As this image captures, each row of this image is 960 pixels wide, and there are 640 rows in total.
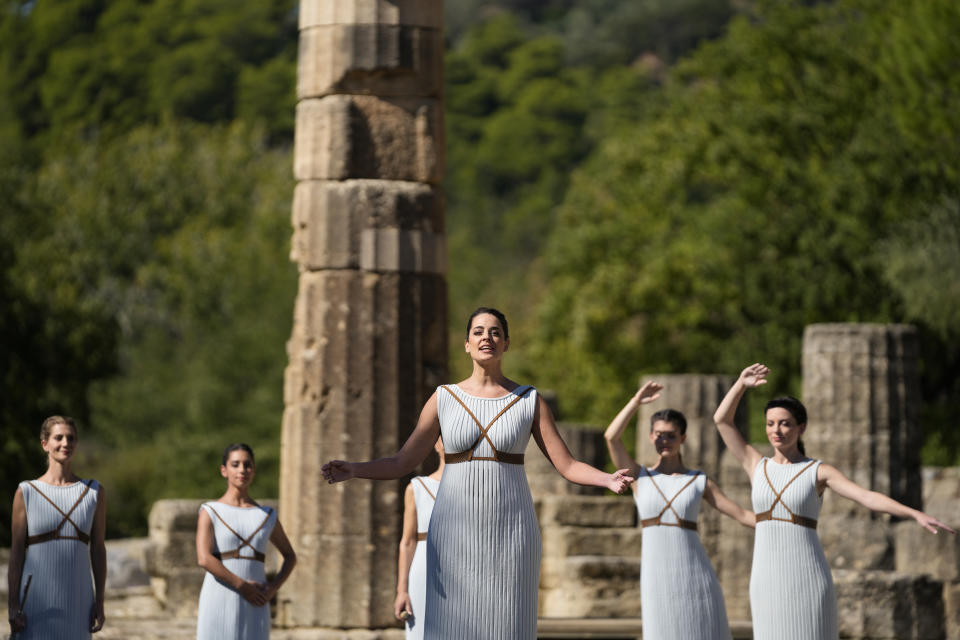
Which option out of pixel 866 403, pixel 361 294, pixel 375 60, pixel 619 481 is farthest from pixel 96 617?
pixel 866 403

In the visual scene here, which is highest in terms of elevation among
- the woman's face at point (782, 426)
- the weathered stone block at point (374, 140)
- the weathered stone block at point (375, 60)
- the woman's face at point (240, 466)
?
the weathered stone block at point (375, 60)

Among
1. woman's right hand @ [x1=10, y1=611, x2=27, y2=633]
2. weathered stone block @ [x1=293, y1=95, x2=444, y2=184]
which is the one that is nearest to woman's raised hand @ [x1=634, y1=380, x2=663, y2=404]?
woman's right hand @ [x1=10, y1=611, x2=27, y2=633]

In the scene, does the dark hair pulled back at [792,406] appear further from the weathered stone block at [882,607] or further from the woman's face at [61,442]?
the weathered stone block at [882,607]

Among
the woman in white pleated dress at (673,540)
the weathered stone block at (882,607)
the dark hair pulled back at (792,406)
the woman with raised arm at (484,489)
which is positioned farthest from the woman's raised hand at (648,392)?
the weathered stone block at (882,607)

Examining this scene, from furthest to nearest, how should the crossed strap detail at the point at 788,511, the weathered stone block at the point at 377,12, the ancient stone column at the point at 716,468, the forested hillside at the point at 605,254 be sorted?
the forested hillside at the point at 605,254 < the ancient stone column at the point at 716,468 < the weathered stone block at the point at 377,12 < the crossed strap detail at the point at 788,511

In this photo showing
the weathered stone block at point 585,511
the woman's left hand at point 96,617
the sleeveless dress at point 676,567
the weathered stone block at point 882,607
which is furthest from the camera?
the weathered stone block at point 585,511

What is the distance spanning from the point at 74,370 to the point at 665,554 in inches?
982

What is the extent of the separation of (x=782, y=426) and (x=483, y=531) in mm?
2476

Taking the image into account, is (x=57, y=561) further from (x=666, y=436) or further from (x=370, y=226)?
(x=370, y=226)

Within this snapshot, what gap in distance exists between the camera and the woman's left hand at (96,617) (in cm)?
991

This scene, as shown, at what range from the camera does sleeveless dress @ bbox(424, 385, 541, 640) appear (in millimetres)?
7645

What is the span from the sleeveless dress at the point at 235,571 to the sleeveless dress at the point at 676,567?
2.15 metres

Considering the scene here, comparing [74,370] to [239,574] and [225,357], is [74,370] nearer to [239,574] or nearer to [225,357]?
[225,357]

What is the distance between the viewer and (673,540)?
1041 cm
